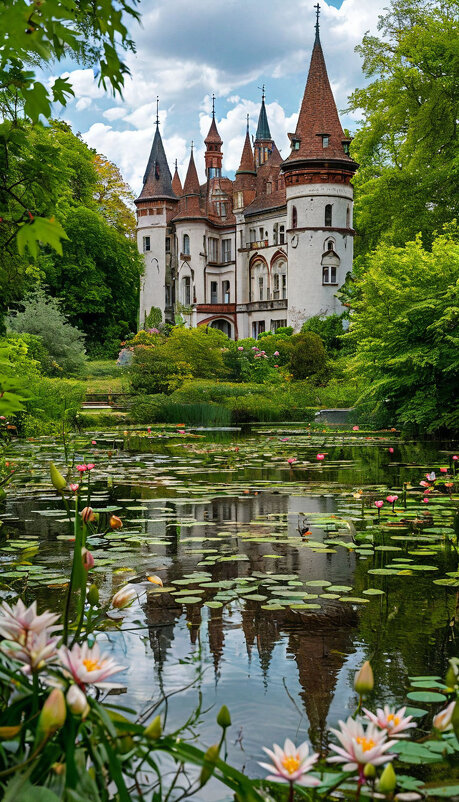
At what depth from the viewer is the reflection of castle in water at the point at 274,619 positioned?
3.04 m

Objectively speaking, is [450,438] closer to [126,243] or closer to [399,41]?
[399,41]

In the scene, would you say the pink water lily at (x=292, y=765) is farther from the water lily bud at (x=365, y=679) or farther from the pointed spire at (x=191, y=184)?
the pointed spire at (x=191, y=184)

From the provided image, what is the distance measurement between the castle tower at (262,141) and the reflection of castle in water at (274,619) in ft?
199

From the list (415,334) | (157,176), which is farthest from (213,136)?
(415,334)

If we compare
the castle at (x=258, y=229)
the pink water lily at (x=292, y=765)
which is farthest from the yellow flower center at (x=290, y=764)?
the castle at (x=258, y=229)

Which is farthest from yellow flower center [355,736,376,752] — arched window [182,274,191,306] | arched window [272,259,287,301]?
arched window [182,274,191,306]

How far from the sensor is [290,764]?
149 cm

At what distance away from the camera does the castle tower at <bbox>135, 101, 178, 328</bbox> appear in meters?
59.5

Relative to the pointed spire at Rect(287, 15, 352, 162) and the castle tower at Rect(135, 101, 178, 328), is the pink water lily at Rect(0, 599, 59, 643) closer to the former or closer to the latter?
the pointed spire at Rect(287, 15, 352, 162)

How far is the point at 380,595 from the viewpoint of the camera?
13.8 ft

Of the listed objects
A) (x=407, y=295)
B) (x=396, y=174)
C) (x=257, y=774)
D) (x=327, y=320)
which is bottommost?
(x=257, y=774)

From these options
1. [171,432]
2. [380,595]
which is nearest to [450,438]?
[171,432]

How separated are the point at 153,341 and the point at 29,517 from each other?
997 inches

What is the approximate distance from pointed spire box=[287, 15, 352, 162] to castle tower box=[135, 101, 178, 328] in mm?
16507
